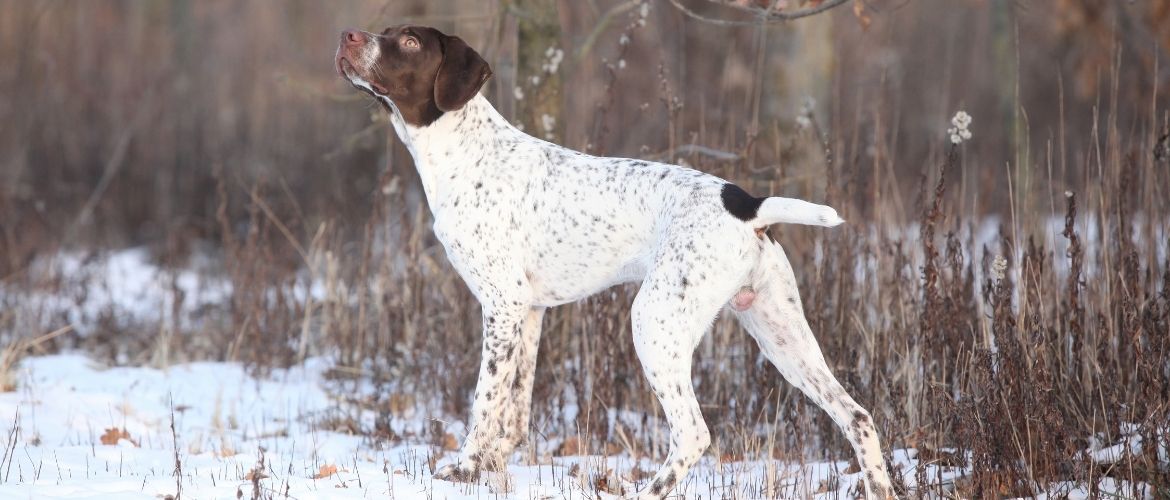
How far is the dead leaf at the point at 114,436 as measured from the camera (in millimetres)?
4730

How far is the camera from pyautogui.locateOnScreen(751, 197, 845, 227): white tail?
11.1 feet

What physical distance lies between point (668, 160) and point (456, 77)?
4.47 ft

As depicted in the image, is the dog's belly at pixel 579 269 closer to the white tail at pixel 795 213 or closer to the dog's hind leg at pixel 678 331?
the dog's hind leg at pixel 678 331

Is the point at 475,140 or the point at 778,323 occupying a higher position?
the point at 475,140

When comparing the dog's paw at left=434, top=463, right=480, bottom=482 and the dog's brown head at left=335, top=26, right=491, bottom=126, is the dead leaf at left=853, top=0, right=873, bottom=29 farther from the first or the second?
the dog's paw at left=434, top=463, right=480, bottom=482

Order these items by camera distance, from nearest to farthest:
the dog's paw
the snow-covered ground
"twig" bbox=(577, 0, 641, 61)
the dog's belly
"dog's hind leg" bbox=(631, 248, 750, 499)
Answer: "dog's hind leg" bbox=(631, 248, 750, 499) < the snow-covered ground < the dog's belly < the dog's paw < "twig" bbox=(577, 0, 641, 61)

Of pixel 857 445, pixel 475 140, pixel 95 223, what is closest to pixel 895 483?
pixel 857 445

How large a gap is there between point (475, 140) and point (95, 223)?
721 centimetres

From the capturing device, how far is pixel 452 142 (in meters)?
4.19

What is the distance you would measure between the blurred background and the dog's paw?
91cm

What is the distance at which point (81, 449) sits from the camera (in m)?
4.46

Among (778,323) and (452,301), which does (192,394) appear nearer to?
(452,301)

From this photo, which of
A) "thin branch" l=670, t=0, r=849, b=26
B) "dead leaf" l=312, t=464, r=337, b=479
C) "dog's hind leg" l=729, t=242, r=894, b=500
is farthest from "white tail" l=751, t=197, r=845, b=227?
"dead leaf" l=312, t=464, r=337, b=479

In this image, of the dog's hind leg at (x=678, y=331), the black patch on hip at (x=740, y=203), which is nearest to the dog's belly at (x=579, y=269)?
the dog's hind leg at (x=678, y=331)
